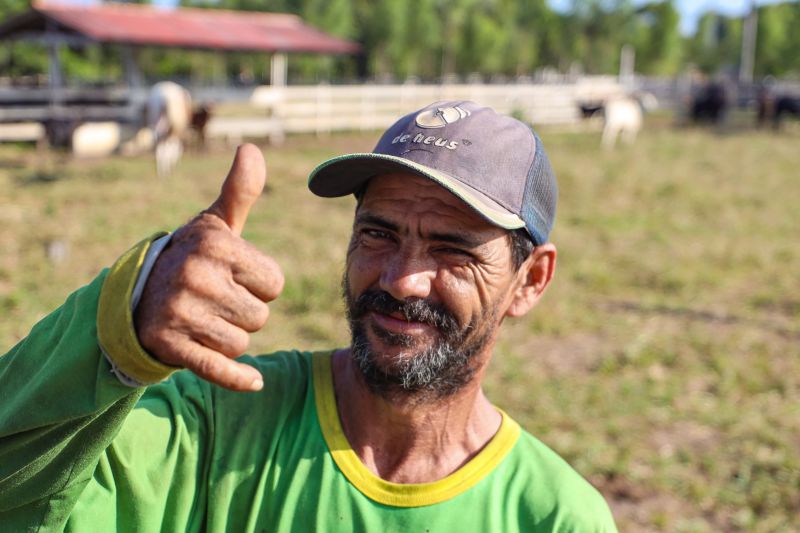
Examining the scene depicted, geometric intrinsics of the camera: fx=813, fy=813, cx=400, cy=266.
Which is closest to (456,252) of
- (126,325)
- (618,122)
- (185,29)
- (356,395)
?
(356,395)

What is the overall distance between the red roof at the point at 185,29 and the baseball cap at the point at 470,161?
14145mm

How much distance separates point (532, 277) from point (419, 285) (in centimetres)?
40

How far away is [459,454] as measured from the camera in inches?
64.4

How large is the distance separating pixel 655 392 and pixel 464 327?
3146 millimetres

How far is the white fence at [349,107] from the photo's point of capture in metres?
16.8

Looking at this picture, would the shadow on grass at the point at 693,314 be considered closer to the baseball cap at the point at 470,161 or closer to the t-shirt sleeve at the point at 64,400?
the baseball cap at the point at 470,161

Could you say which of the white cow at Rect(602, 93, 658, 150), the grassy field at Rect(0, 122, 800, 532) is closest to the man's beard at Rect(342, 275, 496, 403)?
the grassy field at Rect(0, 122, 800, 532)

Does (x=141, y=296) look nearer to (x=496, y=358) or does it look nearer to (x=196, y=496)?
(x=196, y=496)

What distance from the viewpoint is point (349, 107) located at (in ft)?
62.3

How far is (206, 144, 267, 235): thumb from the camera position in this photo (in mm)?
1027

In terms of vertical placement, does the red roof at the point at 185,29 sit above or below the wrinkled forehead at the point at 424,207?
above

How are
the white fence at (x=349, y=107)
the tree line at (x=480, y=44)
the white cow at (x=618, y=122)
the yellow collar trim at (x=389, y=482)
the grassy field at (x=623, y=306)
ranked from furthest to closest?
the tree line at (x=480, y=44)
the white cow at (x=618, y=122)
the white fence at (x=349, y=107)
the grassy field at (x=623, y=306)
the yellow collar trim at (x=389, y=482)

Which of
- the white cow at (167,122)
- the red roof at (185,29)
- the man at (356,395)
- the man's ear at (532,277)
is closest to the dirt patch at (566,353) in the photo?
the man's ear at (532,277)

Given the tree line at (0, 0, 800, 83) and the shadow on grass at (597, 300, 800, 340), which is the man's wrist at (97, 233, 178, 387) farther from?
the tree line at (0, 0, 800, 83)
